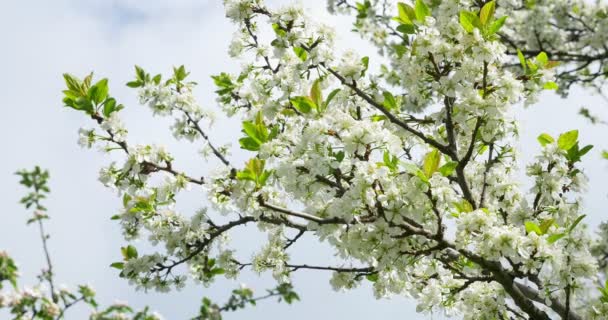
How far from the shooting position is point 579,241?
3.55 meters

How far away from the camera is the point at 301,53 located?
13.6 ft

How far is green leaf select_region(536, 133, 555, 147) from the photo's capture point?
412cm

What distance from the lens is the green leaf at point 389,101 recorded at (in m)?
4.05

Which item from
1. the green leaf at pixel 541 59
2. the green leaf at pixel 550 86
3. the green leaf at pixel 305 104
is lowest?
the green leaf at pixel 305 104

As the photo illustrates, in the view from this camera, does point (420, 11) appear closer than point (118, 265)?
Yes

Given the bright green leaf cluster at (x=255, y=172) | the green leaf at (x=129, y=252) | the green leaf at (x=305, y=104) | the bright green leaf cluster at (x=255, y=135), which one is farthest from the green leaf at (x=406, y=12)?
the green leaf at (x=129, y=252)

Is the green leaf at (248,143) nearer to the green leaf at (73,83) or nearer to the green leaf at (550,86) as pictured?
the green leaf at (73,83)

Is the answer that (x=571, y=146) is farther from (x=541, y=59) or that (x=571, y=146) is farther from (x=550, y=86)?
(x=541, y=59)

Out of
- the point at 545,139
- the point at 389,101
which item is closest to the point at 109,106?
the point at 389,101

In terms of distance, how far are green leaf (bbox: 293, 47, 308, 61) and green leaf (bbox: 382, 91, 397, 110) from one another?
63 centimetres

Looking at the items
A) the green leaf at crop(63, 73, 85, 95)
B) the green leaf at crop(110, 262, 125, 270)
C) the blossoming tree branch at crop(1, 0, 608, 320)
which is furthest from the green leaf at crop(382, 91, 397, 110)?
the green leaf at crop(110, 262, 125, 270)

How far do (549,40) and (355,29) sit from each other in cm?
495

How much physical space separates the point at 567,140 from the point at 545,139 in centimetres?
17

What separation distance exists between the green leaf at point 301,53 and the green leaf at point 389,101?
635 mm
